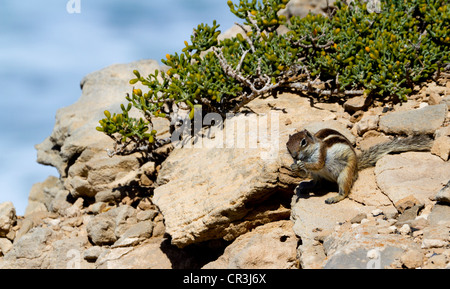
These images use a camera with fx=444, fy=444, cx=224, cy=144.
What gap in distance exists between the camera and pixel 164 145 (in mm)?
9203

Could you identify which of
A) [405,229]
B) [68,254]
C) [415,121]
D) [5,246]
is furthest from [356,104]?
[5,246]

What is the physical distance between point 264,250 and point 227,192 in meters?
1.04

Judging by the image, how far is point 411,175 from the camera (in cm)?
582

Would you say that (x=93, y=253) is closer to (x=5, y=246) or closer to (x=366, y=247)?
(x=5, y=246)

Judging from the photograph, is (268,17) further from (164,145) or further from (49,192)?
(49,192)

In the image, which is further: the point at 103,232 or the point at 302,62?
the point at 302,62

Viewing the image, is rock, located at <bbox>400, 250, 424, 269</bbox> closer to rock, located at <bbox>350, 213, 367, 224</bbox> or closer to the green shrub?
rock, located at <bbox>350, 213, 367, 224</bbox>

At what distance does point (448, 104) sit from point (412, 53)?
59.8 inches

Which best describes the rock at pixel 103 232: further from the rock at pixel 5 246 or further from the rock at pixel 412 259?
the rock at pixel 412 259

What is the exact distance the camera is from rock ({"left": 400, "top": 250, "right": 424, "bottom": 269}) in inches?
157

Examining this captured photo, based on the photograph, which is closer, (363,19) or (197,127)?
(197,127)

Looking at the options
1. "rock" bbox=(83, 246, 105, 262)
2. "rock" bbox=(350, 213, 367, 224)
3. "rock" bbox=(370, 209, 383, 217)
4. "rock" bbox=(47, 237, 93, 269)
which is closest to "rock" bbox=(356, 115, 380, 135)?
"rock" bbox=(370, 209, 383, 217)

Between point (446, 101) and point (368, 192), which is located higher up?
point (446, 101)
